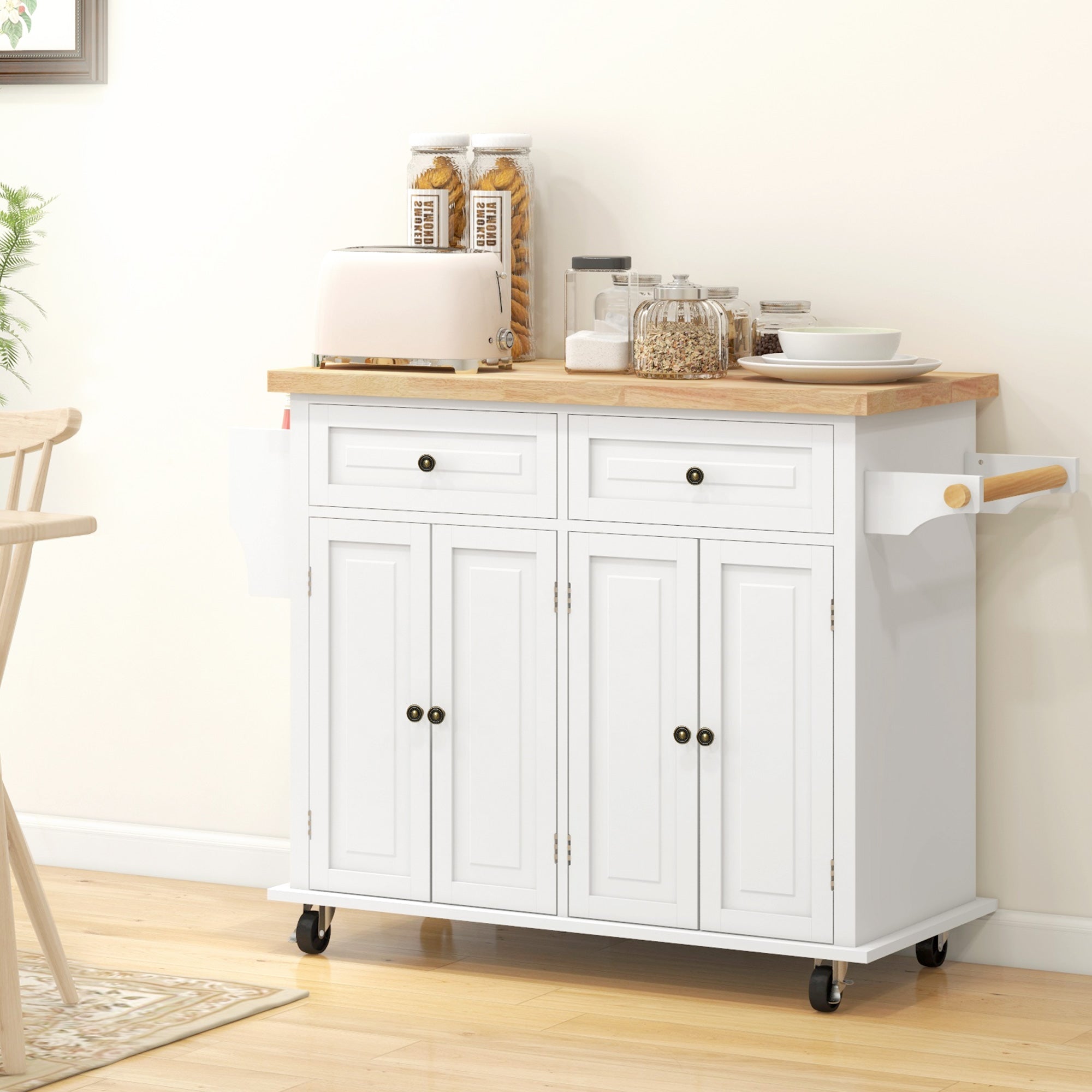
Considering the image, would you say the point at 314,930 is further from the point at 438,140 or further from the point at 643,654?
the point at 438,140

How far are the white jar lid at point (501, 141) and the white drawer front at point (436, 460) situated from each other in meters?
0.52

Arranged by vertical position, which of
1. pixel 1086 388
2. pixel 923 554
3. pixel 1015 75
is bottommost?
pixel 923 554

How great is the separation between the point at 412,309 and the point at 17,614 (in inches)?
30.6

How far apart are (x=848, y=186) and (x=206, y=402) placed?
1.30 metres

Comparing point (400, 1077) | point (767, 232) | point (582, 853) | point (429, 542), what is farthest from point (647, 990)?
point (767, 232)

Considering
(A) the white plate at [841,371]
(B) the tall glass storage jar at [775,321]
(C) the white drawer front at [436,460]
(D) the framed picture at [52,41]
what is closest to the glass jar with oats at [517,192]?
(C) the white drawer front at [436,460]

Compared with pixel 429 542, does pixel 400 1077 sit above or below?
below

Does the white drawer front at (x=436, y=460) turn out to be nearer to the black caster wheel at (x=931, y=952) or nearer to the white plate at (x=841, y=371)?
the white plate at (x=841, y=371)

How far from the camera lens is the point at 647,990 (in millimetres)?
3023

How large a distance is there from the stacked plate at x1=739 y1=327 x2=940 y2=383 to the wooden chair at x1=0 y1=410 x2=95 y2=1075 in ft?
3.47

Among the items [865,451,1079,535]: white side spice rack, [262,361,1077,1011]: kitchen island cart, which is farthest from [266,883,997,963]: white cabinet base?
[865,451,1079,535]: white side spice rack

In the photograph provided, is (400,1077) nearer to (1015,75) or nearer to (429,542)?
(429,542)

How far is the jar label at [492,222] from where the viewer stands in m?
3.22

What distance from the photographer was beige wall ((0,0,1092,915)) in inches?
121
